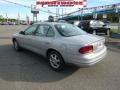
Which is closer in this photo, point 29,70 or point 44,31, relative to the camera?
point 29,70

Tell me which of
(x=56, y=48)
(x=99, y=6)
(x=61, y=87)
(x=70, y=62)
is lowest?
(x=61, y=87)

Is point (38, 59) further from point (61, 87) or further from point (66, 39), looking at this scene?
point (61, 87)

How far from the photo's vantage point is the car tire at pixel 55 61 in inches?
197

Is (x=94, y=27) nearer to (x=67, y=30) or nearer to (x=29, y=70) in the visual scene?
(x=67, y=30)

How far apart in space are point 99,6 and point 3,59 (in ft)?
156

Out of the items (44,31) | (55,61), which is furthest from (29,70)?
(44,31)

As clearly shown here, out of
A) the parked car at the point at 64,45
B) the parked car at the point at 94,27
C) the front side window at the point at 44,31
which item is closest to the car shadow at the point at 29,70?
the parked car at the point at 64,45

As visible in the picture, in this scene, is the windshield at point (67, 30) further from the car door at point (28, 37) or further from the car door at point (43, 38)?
the car door at point (28, 37)

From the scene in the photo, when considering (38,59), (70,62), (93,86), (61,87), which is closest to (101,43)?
(70,62)

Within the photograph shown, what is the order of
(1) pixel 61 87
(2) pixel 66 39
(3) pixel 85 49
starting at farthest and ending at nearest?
(2) pixel 66 39
(3) pixel 85 49
(1) pixel 61 87

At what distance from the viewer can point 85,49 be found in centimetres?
450

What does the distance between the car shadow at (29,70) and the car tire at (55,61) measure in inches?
5.7

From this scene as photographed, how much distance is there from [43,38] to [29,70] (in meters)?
1.18

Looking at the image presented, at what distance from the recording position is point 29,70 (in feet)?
17.2
